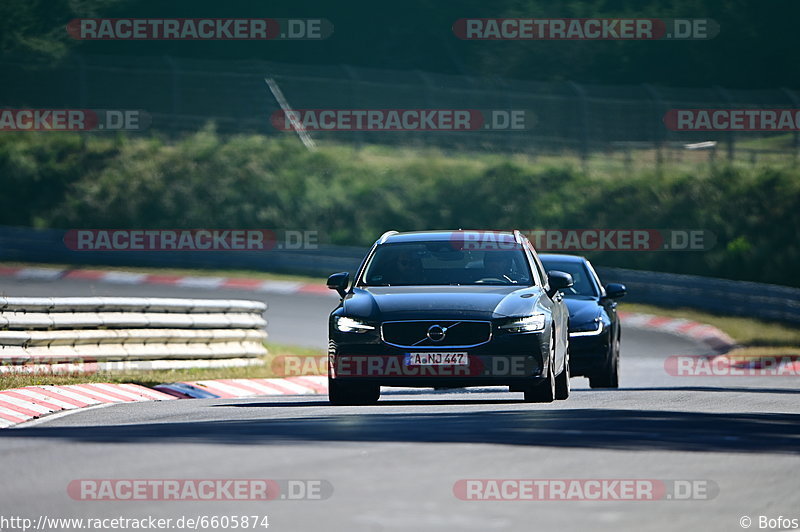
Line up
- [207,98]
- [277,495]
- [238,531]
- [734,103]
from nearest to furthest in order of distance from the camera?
[238,531] → [277,495] → [734,103] → [207,98]

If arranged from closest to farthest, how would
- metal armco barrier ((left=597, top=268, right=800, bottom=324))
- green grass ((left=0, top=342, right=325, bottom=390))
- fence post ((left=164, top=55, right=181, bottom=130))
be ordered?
1. green grass ((left=0, top=342, right=325, bottom=390))
2. metal armco barrier ((left=597, top=268, right=800, bottom=324))
3. fence post ((left=164, top=55, right=181, bottom=130))

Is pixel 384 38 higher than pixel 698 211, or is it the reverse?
pixel 384 38

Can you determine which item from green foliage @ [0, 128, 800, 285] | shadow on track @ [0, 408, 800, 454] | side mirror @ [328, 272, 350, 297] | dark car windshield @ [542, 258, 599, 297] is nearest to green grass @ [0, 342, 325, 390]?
side mirror @ [328, 272, 350, 297]

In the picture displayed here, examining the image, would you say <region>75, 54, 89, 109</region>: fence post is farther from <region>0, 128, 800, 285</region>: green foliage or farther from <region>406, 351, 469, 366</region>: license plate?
<region>406, 351, 469, 366</region>: license plate

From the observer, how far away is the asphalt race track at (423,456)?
7.29 meters

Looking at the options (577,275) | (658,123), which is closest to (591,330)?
(577,275)

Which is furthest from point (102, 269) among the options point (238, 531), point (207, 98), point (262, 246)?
point (238, 531)

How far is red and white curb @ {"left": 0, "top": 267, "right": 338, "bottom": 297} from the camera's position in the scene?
105 feet

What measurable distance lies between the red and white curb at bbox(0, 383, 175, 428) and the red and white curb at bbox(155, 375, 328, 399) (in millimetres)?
395

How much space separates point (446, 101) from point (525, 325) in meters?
28.7

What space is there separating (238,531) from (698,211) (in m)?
33.1

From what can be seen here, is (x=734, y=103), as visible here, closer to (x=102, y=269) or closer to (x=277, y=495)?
(x=102, y=269)

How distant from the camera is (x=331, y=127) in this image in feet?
146

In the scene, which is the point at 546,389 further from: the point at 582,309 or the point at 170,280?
the point at 170,280
